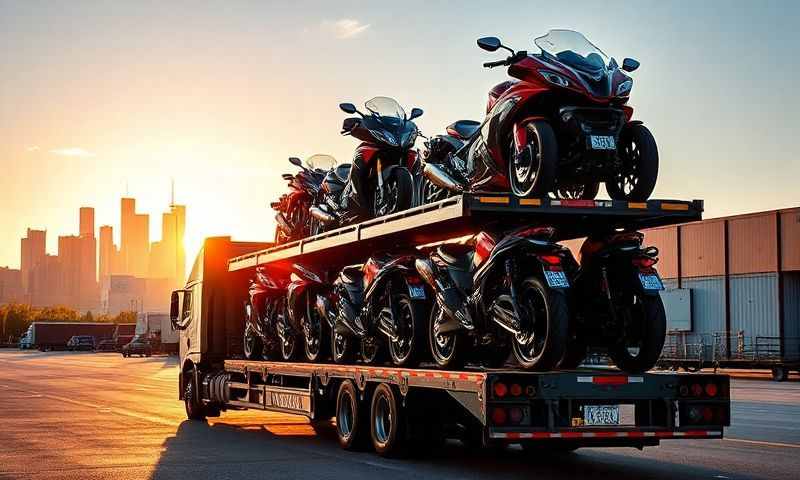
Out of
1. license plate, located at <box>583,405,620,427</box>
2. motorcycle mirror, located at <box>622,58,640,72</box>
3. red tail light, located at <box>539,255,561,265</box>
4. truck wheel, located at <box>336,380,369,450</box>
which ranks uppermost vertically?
motorcycle mirror, located at <box>622,58,640,72</box>

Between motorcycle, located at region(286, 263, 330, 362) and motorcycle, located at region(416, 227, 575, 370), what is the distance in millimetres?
3946

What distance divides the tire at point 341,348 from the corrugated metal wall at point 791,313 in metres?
29.6

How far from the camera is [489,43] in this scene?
38.1 ft

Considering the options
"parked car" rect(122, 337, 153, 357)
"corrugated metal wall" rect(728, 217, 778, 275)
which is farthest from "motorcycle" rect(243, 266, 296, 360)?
"parked car" rect(122, 337, 153, 357)

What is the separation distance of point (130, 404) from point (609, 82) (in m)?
15.3

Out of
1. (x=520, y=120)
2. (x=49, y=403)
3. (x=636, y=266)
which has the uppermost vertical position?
(x=520, y=120)

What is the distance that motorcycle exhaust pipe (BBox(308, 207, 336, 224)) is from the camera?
55.7ft

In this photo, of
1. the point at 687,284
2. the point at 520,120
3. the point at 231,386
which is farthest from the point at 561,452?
the point at 687,284

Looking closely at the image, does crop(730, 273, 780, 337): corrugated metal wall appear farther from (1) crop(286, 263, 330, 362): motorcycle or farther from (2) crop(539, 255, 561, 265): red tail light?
(2) crop(539, 255, 561, 265): red tail light

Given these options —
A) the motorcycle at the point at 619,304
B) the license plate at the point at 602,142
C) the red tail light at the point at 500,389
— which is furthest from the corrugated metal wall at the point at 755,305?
the red tail light at the point at 500,389

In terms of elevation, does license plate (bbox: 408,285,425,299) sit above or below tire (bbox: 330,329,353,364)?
above

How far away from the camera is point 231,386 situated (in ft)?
60.5

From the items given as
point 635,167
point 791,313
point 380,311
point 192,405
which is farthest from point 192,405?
point 791,313

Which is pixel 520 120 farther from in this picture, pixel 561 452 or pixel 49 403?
pixel 49 403
